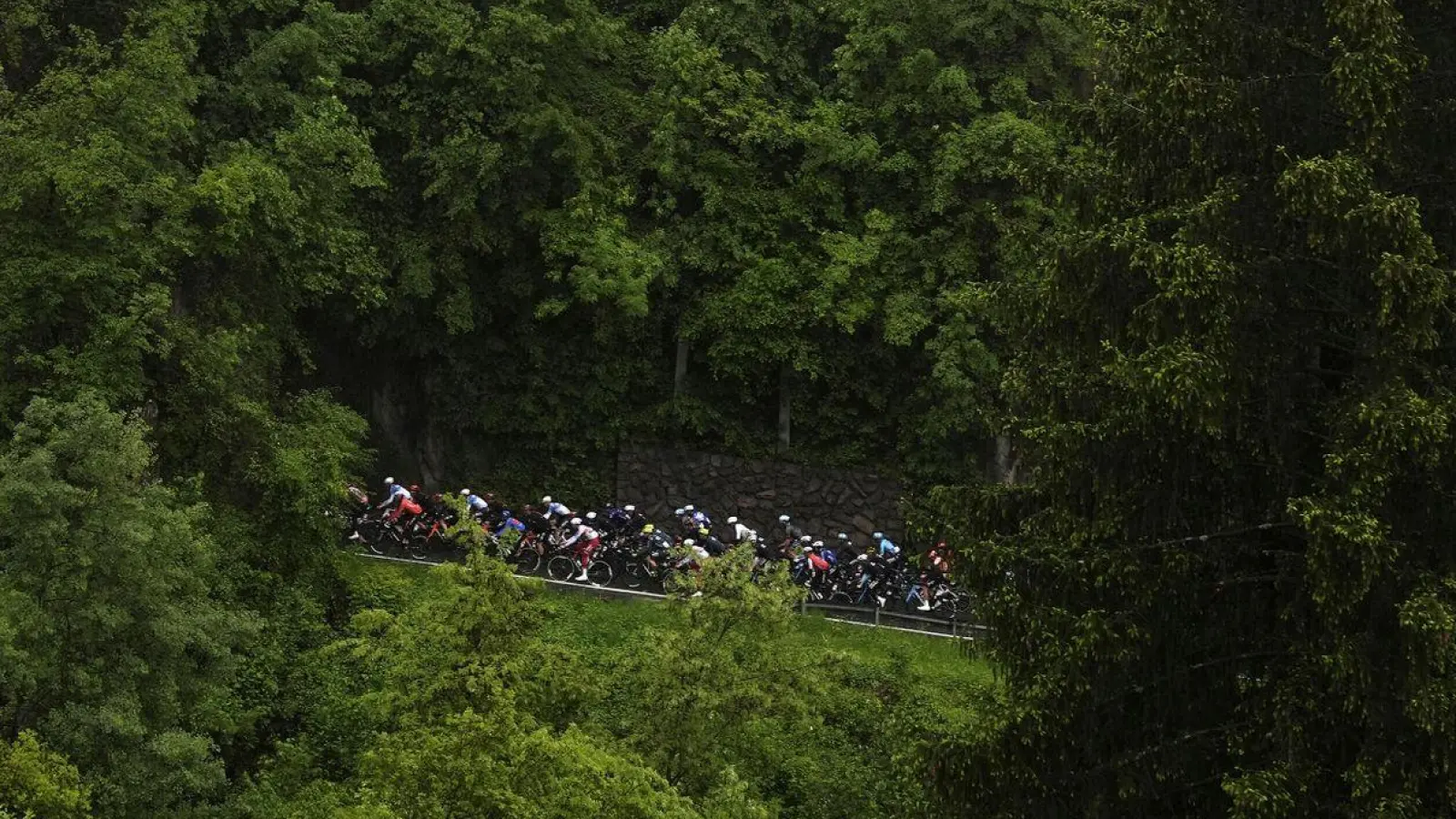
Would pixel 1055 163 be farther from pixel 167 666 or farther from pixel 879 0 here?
pixel 879 0

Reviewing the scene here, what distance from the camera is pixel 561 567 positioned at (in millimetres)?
27547

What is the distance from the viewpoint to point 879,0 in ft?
104

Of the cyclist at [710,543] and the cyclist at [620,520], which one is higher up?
the cyclist at [620,520]

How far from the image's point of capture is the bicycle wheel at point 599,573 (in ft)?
90.5

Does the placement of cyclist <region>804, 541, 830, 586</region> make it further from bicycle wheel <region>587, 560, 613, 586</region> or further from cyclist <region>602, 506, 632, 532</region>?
bicycle wheel <region>587, 560, 613, 586</region>

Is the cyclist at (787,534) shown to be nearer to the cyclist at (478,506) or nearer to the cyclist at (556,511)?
the cyclist at (556,511)

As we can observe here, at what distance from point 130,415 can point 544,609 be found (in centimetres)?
702

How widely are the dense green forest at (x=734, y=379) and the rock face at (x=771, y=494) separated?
70 cm

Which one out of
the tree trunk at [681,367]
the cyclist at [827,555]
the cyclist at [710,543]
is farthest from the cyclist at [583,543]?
the tree trunk at [681,367]

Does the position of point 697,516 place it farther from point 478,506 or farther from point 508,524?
point 478,506

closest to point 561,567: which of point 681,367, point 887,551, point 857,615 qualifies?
point 857,615

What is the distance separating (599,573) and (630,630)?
2.12 meters

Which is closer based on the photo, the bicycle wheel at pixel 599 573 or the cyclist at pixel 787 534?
the bicycle wheel at pixel 599 573

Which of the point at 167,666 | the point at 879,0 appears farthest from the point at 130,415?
the point at 879,0
